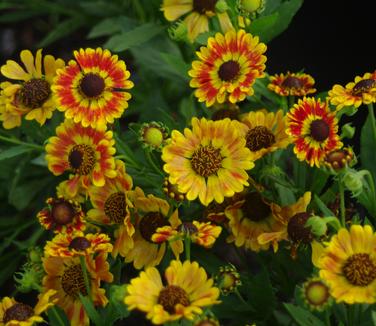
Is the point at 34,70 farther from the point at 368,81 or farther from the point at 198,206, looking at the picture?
the point at 368,81

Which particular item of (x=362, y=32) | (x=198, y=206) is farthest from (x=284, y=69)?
(x=198, y=206)

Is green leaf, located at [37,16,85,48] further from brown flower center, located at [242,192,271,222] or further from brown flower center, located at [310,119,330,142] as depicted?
brown flower center, located at [310,119,330,142]

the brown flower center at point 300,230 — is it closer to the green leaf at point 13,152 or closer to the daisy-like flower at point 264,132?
the daisy-like flower at point 264,132

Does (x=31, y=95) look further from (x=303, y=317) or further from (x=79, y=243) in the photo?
(x=303, y=317)

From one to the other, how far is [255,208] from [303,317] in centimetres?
24

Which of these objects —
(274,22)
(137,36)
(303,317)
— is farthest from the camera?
(137,36)

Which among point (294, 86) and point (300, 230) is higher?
point (294, 86)

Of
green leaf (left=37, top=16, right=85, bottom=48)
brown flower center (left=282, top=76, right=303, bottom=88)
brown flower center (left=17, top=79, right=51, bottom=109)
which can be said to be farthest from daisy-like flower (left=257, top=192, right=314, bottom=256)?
green leaf (left=37, top=16, right=85, bottom=48)

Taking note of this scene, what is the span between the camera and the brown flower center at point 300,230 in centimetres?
120

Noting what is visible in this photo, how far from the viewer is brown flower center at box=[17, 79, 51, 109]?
1369 mm

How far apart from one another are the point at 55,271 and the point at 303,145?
46 cm

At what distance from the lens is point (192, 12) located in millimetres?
1590

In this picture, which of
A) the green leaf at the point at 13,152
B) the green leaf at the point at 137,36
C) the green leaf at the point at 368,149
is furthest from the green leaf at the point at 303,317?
the green leaf at the point at 137,36

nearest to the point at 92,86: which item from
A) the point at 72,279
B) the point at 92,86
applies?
the point at 92,86
